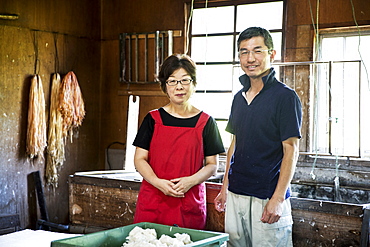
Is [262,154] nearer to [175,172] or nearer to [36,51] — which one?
[175,172]

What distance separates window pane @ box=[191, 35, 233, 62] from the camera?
5562 millimetres

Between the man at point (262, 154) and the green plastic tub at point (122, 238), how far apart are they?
326 millimetres

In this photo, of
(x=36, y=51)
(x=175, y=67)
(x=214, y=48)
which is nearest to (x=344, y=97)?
(x=214, y=48)

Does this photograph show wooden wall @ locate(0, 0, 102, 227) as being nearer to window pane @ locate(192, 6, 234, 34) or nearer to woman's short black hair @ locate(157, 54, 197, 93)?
window pane @ locate(192, 6, 234, 34)

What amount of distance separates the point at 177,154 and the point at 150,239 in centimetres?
58

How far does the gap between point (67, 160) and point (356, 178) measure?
315 cm

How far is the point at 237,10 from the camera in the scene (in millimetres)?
5449

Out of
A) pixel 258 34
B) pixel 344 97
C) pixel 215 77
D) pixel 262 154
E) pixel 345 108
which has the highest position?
pixel 215 77

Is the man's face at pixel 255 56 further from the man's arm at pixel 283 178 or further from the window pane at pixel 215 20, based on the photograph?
the window pane at pixel 215 20

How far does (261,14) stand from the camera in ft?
17.5

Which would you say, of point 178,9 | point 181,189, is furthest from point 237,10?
point 181,189

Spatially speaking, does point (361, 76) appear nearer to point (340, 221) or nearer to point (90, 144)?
point (340, 221)

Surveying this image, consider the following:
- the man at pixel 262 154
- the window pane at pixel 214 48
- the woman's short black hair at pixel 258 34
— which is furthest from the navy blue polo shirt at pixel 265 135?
the window pane at pixel 214 48

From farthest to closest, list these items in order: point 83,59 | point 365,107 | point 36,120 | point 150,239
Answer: point 83,59, point 36,120, point 365,107, point 150,239
